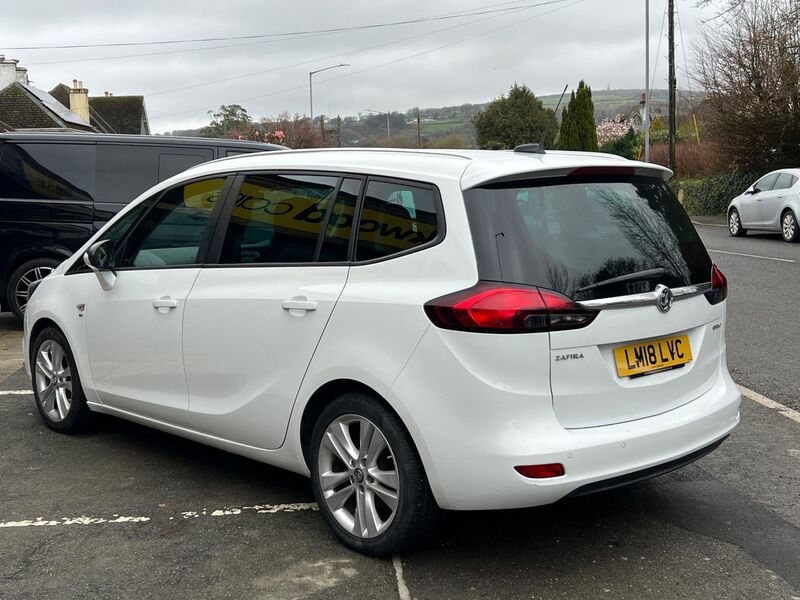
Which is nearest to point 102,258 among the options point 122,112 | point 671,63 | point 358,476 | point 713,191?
point 358,476

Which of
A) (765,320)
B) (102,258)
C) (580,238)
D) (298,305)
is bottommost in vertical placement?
(765,320)

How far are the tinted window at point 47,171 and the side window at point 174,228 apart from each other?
16.8ft

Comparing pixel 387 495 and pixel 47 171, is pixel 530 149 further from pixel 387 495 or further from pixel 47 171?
pixel 47 171

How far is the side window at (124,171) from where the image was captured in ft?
32.4

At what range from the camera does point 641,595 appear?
3469 millimetres

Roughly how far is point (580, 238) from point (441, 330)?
68 cm

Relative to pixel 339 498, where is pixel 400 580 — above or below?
below

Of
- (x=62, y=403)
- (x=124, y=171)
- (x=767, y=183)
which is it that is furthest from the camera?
(x=767, y=183)

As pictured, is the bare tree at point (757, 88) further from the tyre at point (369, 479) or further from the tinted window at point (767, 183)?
the tyre at point (369, 479)

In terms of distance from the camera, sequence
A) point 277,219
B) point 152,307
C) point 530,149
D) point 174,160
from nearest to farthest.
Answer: point 530,149 → point 277,219 → point 152,307 → point 174,160

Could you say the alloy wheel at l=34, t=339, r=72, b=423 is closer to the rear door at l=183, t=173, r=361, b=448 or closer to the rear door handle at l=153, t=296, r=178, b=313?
the rear door handle at l=153, t=296, r=178, b=313

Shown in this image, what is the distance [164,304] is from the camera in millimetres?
4766

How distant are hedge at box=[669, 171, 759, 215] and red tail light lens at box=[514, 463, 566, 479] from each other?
26827 millimetres

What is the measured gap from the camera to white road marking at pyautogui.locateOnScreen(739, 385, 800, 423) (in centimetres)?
585
